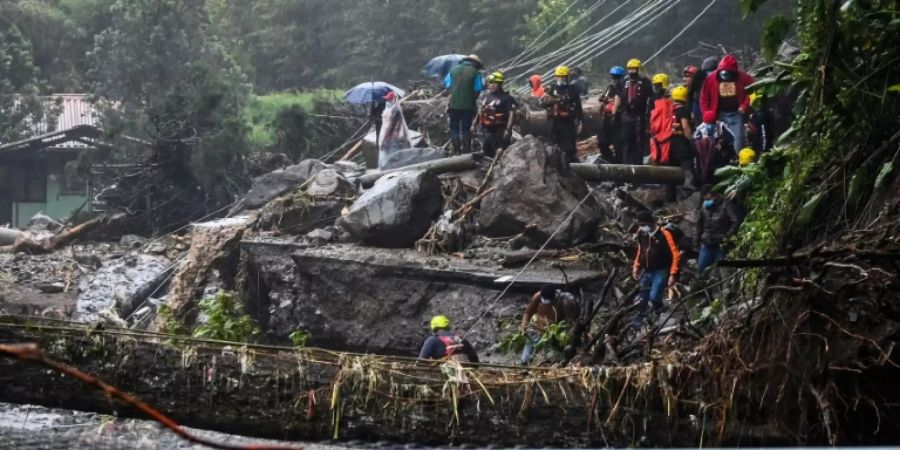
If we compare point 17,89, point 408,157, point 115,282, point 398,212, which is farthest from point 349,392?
point 17,89

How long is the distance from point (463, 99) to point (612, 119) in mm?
2272

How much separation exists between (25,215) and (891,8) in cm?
2933

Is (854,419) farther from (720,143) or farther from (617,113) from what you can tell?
(617,113)

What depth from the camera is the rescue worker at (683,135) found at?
15.6 metres

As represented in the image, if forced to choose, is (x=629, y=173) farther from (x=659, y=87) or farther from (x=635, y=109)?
(x=659, y=87)

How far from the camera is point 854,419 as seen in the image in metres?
6.15

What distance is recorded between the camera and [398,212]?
672 inches

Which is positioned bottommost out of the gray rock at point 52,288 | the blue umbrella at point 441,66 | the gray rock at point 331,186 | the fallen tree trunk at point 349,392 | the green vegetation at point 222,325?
the gray rock at point 52,288

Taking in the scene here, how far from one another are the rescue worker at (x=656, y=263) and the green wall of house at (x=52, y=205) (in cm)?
2269

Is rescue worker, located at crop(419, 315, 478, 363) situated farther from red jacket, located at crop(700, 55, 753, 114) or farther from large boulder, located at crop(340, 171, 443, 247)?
large boulder, located at crop(340, 171, 443, 247)

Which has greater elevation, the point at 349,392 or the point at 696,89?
the point at 696,89

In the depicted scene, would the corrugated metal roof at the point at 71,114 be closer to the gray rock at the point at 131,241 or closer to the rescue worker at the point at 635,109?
the gray rock at the point at 131,241

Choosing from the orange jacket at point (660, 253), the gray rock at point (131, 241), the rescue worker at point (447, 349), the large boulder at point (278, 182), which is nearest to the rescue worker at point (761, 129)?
Result: the orange jacket at point (660, 253)

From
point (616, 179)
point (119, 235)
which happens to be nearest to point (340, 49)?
point (119, 235)
